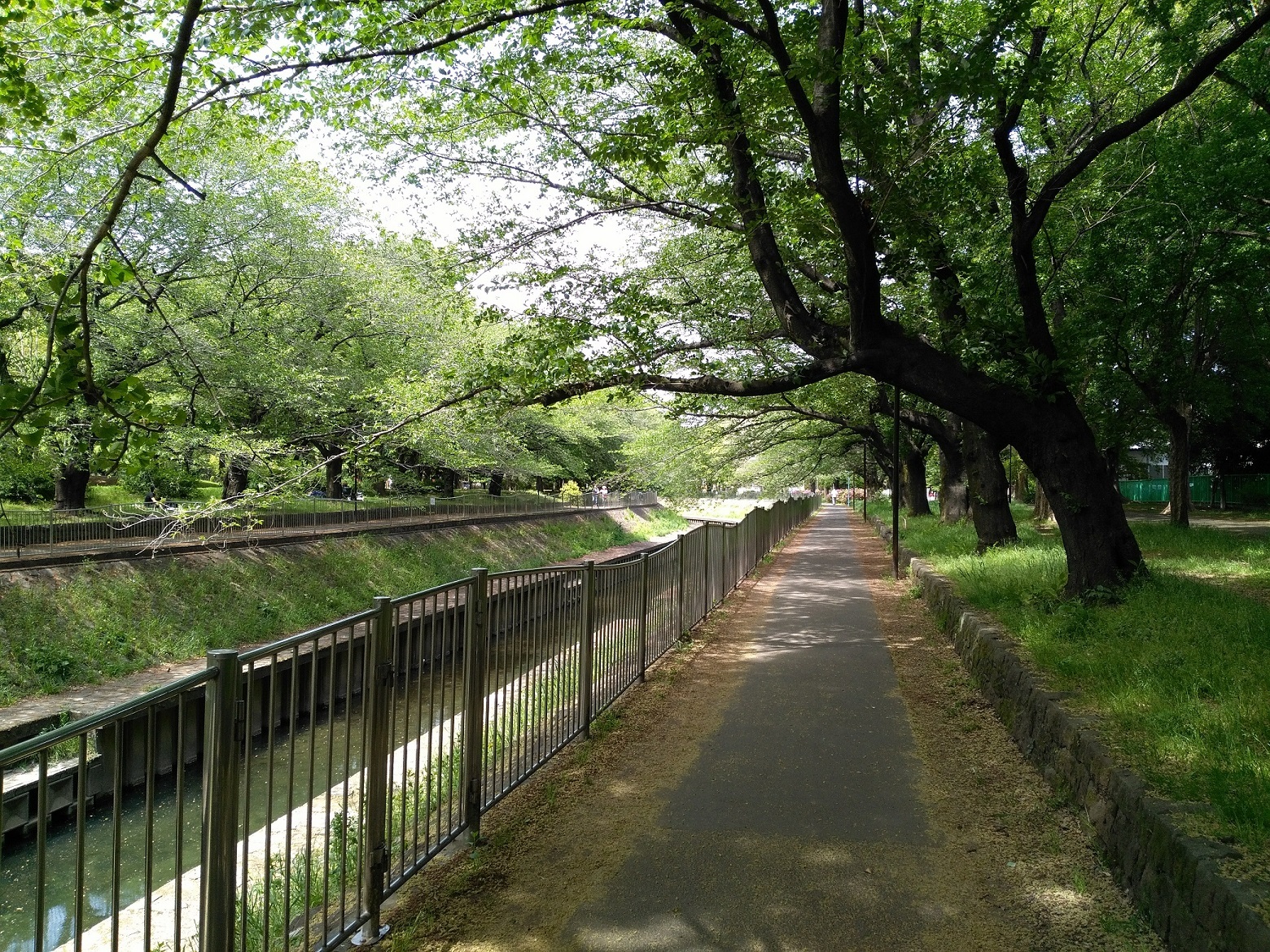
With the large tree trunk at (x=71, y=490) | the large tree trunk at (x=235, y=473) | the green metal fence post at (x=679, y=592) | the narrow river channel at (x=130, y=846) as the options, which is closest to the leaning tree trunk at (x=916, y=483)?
the large tree trunk at (x=235, y=473)

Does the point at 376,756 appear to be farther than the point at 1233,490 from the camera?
No

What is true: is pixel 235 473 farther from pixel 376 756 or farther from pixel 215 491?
pixel 376 756

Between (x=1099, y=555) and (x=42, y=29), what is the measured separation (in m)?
10.7

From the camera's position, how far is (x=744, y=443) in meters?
23.5

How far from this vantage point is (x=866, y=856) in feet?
14.5

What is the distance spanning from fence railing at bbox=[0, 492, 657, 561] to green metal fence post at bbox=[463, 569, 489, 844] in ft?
15.9

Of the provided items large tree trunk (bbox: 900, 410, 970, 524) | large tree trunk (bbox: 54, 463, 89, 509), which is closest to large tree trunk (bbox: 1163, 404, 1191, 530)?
large tree trunk (bbox: 900, 410, 970, 524)

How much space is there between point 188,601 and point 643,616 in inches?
496

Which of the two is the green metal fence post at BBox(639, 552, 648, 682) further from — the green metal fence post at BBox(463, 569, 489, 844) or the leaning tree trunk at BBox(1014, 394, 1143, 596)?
the leaning tree trunk at BBox(1014, 394, 1143, 596)

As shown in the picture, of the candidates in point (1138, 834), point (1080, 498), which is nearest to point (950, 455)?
point (1080, 498)

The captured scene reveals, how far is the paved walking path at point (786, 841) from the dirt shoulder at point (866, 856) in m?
0.05

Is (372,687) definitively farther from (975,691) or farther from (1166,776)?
(975,691)

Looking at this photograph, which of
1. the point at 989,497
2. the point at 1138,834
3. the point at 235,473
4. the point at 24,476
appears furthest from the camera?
the point at 24,476

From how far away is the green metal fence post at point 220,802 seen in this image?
275 cm
